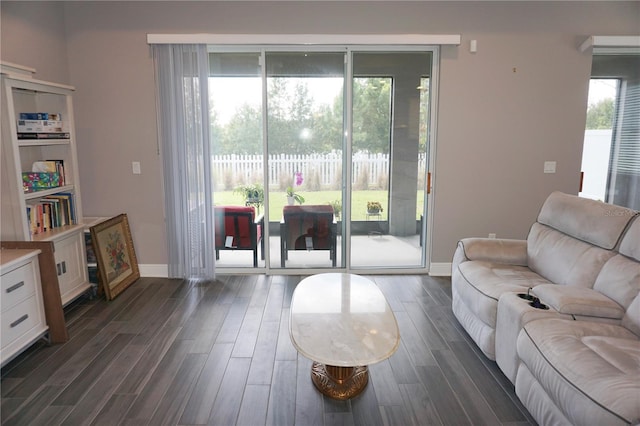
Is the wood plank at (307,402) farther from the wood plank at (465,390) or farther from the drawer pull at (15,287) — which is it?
the drawer pull at (15,287)

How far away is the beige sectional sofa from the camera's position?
1.80 meters

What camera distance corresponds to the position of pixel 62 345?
9.91 feet

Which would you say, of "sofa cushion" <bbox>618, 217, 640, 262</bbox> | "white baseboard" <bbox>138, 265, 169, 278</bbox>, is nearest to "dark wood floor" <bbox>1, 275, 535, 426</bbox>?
"white baseboard" <bbox>138, 265, 169, 278</bbox>

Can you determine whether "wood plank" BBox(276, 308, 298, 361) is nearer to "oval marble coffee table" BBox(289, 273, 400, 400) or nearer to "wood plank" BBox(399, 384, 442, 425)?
Answer: "oval marble coffee table" BBox(289, 273, 400, 400)

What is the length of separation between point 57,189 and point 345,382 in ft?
9.80

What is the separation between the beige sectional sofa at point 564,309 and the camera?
5.92 ft


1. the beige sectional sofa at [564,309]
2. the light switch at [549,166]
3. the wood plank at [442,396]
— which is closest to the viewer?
the beige sectional sofa at [564,309]

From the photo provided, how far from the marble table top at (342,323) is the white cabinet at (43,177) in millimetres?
2183

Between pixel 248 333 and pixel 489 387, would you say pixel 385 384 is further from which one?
pixel 248 333

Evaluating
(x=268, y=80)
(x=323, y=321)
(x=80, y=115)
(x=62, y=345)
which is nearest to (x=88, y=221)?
(x=80, y=115)

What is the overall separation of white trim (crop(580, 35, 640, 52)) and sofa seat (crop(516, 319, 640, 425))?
3160 mm

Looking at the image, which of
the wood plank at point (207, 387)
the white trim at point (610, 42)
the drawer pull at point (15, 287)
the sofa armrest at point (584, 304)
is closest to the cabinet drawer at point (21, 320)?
the drawer pull at point (15, 287)

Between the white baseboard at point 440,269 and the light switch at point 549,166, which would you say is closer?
the light switch at point 549,166

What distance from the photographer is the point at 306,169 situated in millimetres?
4430
